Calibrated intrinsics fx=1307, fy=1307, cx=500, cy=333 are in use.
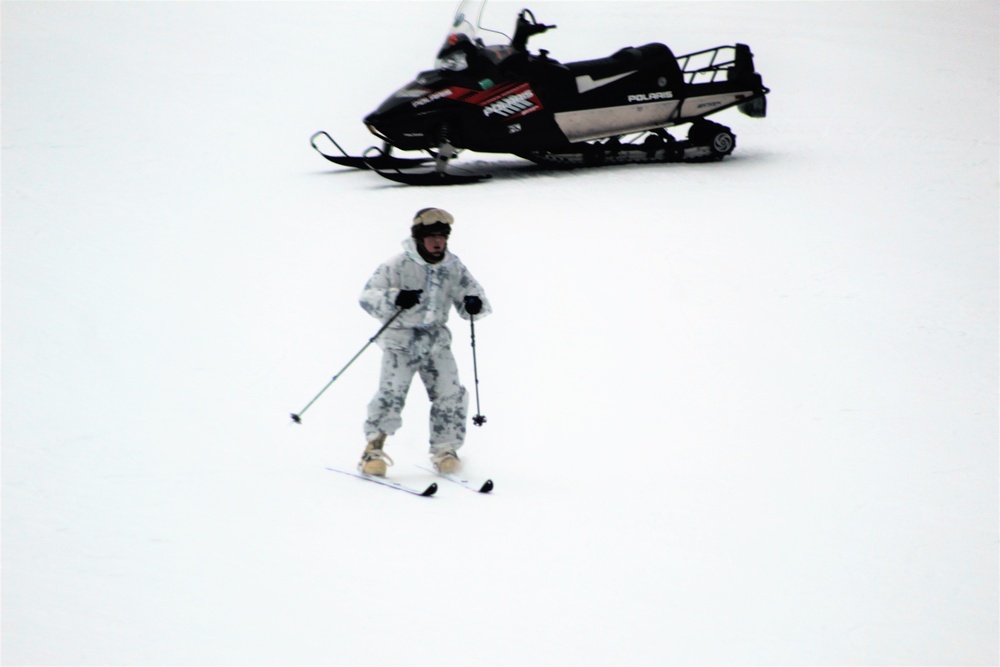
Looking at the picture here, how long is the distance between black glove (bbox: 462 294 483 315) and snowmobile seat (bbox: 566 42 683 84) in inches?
219

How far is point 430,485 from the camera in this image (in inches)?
258

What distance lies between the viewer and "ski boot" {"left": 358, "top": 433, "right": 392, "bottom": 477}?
671cm

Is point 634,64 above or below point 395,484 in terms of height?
above

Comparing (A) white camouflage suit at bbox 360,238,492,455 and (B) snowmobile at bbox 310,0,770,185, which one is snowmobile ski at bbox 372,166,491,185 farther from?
(A) white camouflage suit at bbox 360,238,492,455

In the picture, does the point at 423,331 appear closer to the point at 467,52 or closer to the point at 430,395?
the point at 430,395

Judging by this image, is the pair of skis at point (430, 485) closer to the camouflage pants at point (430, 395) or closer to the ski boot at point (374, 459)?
the ski boot at point (374, 459)

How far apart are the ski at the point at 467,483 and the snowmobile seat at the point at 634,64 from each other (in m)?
5.87

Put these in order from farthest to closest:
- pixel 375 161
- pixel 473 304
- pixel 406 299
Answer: pixel 375 161
pixel 473 304
pixel 406 299

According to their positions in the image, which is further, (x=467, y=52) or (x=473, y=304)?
(x=467, y=52)

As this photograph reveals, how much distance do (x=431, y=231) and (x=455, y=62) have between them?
522cm

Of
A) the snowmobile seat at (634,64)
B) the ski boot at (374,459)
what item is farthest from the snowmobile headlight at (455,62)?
the ski boot at (374,459)

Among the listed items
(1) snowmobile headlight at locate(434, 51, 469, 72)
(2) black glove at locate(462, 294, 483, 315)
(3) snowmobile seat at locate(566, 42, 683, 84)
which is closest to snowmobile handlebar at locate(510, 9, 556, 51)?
(3) snowmobile seat at locate(566, 42, 683, 84)

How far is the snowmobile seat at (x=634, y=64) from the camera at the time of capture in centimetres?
1192

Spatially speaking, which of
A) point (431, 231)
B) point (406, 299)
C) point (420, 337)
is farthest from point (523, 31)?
point (406, 299)
